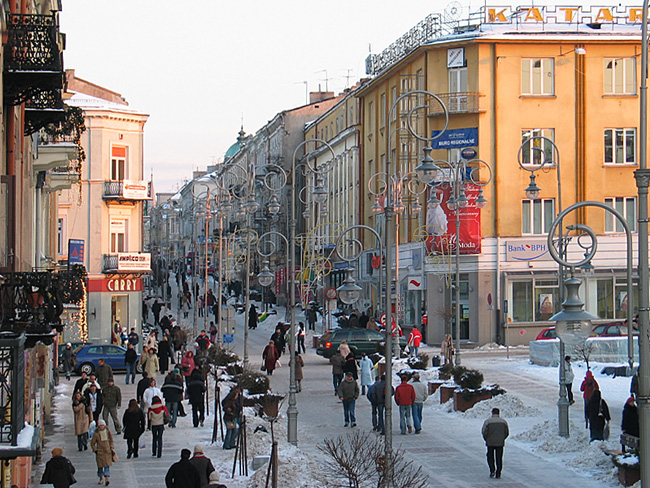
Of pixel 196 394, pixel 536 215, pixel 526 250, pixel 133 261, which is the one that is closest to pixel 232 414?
pixel 196 394

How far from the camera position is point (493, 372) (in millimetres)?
35625

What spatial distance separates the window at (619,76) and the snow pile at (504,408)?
27761 millimetres

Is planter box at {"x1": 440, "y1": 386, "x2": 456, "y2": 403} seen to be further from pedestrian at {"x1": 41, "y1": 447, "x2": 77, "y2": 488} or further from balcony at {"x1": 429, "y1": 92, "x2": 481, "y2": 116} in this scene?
balcony at {"x1": 429, "y1": 92, "x2": 481, "y2": 116}

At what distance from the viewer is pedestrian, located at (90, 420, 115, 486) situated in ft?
60.2

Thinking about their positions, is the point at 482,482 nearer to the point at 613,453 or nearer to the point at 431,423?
the point at 613,453

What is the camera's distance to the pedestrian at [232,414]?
69.0ft

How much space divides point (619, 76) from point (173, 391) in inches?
1294

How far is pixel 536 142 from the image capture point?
164ft

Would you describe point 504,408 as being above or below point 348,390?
below

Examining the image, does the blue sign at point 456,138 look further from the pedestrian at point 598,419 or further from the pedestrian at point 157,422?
the pedestrian at point 157,422

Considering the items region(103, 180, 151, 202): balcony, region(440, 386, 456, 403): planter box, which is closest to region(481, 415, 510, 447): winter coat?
region(440, 386, 456, 403): planter box

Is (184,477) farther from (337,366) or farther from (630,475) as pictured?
(337,366)

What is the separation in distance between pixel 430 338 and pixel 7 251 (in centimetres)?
3551

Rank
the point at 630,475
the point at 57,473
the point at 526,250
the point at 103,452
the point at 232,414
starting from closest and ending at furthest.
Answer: the point at 57,473 < the point at 630,475 < the point at 103,452 < the point at 232,414 < the point at 526,250
